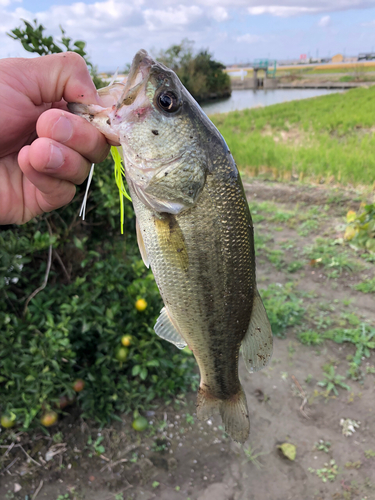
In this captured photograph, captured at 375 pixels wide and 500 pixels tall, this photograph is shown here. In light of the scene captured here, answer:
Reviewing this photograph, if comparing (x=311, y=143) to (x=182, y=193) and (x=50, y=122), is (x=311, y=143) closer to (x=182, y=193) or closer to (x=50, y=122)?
(x=182, y=193)

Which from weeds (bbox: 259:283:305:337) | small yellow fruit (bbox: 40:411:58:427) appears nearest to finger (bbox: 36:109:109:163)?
small yellow fruit (bbox: 40:411:58:427)

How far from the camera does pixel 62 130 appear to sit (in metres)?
1.34

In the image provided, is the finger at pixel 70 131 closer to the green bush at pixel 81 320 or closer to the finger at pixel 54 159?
the finger at pixel 54 159

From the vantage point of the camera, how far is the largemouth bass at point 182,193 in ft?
4.56

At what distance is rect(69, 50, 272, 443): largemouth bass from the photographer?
1.39 metres

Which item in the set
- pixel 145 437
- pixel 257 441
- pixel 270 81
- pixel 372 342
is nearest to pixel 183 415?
pixel 145 437

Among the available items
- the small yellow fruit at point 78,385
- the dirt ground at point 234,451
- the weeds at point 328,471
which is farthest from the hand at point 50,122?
the weeds at point 328,471

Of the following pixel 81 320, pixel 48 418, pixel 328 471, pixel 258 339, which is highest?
pixel 258 339

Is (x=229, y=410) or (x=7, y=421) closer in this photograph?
(x=229, y=410)

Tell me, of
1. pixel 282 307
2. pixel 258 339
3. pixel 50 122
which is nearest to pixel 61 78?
pixel 50 122

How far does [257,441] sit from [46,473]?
185 centimetres

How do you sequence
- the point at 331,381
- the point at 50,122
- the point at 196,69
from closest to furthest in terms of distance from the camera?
1. the point at 50,122
2. the point at 331,381
3. the point at 196,69

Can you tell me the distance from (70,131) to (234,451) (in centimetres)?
297

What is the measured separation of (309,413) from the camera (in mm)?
3264
